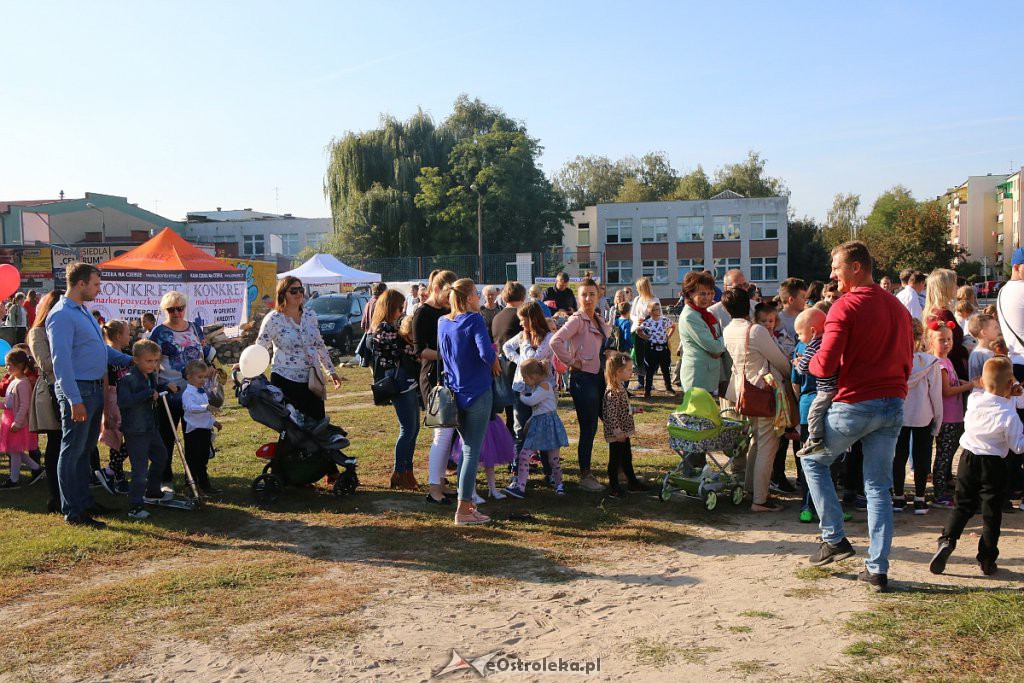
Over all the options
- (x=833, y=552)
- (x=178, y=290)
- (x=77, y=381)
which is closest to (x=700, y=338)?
(x=833, y=552)

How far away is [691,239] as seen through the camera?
6112 cm

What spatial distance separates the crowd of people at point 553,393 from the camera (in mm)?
5176

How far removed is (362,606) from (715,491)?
10.7 feet

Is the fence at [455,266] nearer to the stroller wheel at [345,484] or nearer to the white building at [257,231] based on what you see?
the stroller wheel at [345,484]

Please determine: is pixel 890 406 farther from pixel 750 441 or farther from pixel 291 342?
pixel 291 342

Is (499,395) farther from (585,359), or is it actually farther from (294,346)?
(294,346)

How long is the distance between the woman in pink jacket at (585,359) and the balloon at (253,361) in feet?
8.05

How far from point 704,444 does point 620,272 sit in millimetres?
56669

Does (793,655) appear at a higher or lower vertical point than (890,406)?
lower

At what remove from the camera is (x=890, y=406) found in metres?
4.83

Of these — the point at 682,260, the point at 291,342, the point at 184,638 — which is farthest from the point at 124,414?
the point at 682,260

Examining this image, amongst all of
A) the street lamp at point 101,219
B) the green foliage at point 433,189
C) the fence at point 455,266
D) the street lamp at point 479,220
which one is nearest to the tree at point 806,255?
the green foliage at point 433,189

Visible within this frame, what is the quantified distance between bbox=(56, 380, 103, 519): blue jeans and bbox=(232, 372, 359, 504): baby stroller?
3.55ft

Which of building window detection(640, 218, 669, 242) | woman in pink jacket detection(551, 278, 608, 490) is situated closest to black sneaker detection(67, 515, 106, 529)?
woman in pink jacket detection(551, 278, 608, 490)
